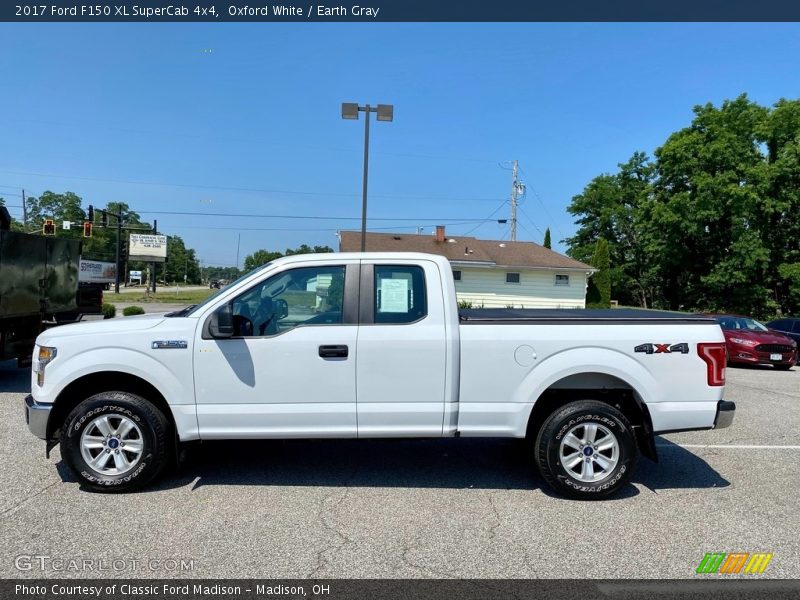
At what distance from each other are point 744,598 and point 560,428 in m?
1.66

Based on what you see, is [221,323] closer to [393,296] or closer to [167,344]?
[167,344]

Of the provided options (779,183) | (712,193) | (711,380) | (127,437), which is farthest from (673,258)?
(127,437)

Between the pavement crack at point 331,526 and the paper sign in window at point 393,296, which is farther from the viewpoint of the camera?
the paper sign in window at point 393,296

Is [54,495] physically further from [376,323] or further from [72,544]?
[376,323]

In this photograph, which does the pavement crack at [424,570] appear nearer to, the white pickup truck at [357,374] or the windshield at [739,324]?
the white pickup truck at [357,374]

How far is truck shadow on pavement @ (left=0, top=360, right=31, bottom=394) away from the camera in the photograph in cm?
854

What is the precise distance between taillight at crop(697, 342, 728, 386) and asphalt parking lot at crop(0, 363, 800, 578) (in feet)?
3.42

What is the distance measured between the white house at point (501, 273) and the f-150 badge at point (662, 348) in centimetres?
2833

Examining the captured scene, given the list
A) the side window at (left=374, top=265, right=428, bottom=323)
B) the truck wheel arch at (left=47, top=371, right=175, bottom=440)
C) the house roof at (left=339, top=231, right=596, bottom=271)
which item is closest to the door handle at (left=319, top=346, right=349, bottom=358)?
the side window at (left=374, top=265, right=428, bottom=323)

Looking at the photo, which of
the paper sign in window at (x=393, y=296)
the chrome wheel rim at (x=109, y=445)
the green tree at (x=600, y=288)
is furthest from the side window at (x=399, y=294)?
the green tree at (x=600, y=288)

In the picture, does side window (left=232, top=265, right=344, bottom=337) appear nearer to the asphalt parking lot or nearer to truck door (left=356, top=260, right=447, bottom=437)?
truck door (left=356, top=260, right=447, bottom=437)

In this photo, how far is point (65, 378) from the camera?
14.5 feet

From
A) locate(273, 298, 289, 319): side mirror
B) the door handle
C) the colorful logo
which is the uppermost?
locate(273, 298, 289, 319): side mirror

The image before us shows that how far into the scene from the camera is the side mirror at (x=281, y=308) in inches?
181
